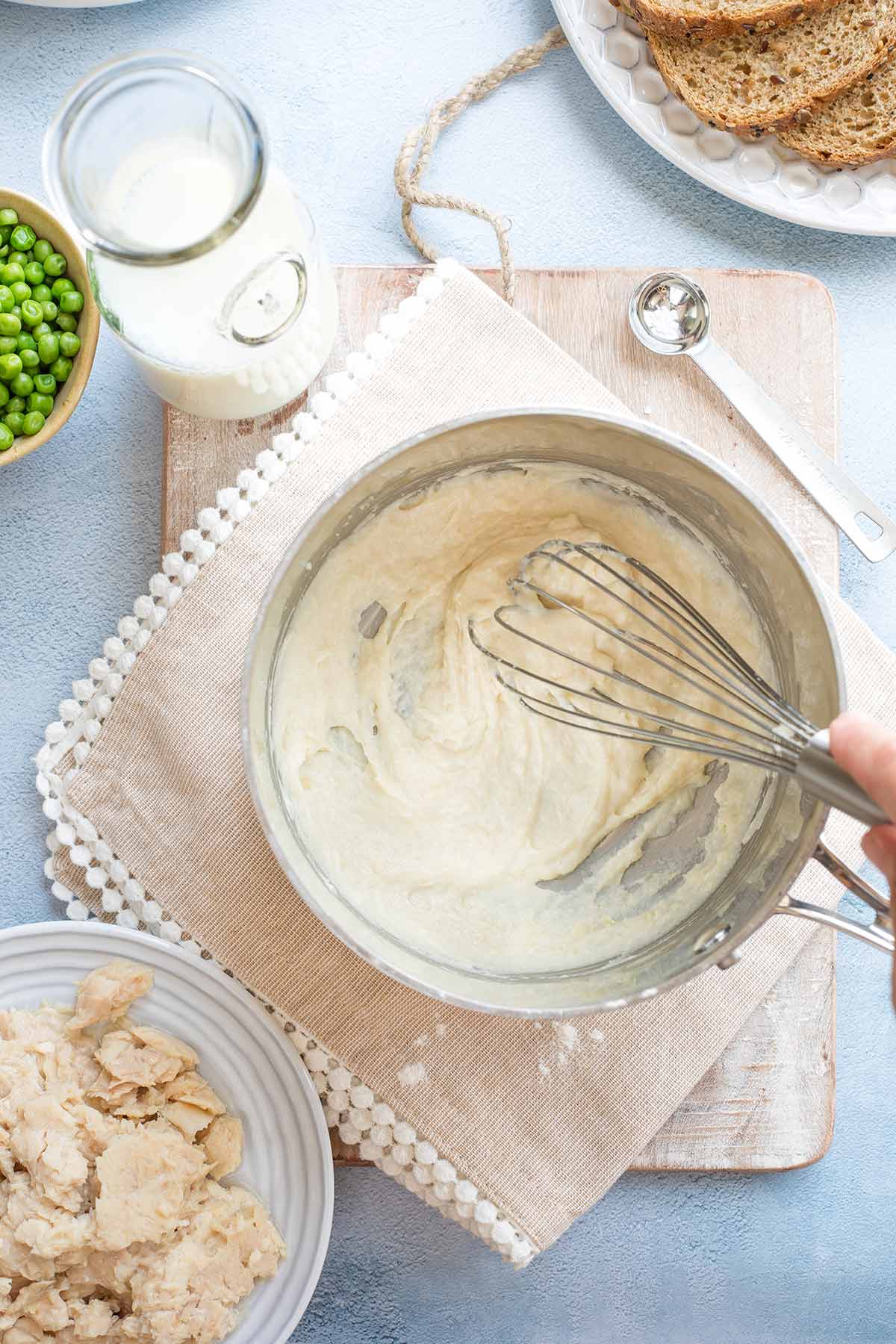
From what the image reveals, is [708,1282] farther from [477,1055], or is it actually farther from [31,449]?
[31,449]

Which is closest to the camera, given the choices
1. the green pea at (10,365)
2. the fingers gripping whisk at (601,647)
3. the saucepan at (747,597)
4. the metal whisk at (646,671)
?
the saucepan at (747,597)

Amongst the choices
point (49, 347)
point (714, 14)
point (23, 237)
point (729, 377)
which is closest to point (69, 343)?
point (49, 347)

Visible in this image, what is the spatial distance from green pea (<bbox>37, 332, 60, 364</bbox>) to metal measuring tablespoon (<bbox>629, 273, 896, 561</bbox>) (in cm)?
73

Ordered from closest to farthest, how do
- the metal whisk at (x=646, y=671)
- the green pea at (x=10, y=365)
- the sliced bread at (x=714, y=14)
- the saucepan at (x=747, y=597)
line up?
the saucepan at (x=747, y=597), the metal whisk at (x=646, y=671), the green pea at (x=10, y=365), the sliced bread at (x=714, y=14)

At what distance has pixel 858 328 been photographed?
65.0 inches

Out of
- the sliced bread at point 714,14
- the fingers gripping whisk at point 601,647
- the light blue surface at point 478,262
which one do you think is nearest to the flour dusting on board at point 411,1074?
the light blue surface at point 478,262

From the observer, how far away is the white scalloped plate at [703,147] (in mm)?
1599

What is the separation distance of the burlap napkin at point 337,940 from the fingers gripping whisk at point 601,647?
21 cm

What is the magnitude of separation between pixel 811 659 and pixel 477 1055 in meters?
0.62

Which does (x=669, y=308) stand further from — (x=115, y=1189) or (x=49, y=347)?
(x=115, y=1189)

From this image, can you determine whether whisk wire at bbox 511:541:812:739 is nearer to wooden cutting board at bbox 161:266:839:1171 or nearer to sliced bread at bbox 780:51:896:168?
wooden cutting board at bbox 161:266:839:1171

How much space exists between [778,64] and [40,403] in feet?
3.63

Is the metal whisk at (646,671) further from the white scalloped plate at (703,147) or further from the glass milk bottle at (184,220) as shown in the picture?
the white scalloped plate at (703,147)

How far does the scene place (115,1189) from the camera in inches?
51.4
